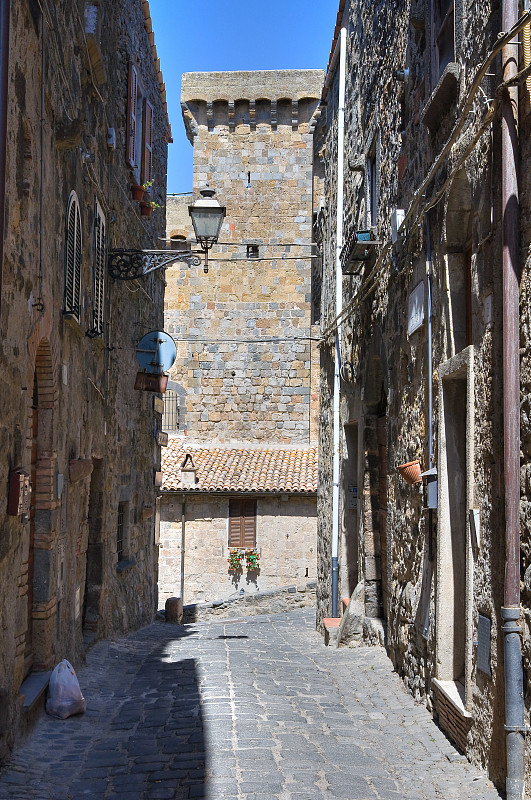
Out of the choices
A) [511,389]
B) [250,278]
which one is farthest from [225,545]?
[511,389]

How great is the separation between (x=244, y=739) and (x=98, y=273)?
5.67 metres

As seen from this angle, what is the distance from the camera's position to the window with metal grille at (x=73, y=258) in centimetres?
739

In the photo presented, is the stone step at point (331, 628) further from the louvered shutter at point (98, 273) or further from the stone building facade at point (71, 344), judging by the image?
the louvered shutter at point (98, 273)

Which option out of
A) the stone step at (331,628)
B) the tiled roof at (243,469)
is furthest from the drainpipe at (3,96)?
the tiled roof at (243,469)

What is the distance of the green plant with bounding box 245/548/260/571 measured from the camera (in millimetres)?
21828

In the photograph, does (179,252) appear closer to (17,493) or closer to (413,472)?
(413,472)

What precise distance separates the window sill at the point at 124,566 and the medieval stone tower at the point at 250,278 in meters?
12.3

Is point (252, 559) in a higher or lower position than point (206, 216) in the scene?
lower

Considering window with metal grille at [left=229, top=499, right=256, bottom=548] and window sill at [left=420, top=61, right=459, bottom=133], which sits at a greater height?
window sill at [left=420, top=61, right=459, bottom=133]

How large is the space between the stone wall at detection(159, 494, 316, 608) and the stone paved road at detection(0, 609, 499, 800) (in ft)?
42.5

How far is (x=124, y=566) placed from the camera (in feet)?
38.2

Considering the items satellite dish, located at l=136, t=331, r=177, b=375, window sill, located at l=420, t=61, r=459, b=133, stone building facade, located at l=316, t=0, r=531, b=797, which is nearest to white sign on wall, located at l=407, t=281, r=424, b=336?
stone building facade, located at l=316, t=0, r=531, b=797

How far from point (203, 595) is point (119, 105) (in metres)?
14.0

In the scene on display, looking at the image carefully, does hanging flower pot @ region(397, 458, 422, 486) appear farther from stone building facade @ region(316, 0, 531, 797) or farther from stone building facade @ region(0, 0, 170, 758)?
stone building facade @ region(0, 0, 170, 758)
